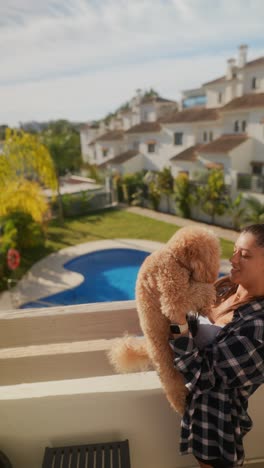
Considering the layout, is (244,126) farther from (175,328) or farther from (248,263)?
(175,328)

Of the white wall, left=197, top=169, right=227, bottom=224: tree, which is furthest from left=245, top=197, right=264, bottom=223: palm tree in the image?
the white wall

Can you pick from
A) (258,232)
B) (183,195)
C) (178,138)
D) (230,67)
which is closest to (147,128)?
(178,138)

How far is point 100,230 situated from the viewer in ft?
51.3

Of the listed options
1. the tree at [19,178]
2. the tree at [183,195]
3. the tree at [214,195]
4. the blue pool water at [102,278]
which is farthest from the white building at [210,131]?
the tree at [19,178]

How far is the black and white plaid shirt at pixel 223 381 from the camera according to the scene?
1130mm

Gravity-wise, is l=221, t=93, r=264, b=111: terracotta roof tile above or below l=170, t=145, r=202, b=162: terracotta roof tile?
above

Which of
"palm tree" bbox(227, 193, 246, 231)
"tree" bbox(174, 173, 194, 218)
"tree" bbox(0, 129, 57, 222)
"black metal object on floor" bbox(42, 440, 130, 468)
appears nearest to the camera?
"black metal object on floor" bbox(42, 440, 130, 468)

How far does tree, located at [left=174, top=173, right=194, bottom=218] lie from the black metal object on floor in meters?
15.3

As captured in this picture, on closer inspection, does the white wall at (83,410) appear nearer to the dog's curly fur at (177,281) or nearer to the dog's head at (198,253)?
the dog's curly fur at (177,281)

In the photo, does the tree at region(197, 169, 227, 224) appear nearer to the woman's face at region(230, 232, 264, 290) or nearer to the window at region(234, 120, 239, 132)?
the window at region(234, 120, 239, 132)

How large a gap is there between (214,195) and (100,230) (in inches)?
Answer: 231

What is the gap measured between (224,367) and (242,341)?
4.8 inches

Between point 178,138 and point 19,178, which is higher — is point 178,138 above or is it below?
above

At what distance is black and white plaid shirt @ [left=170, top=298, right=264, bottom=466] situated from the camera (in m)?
1.13
